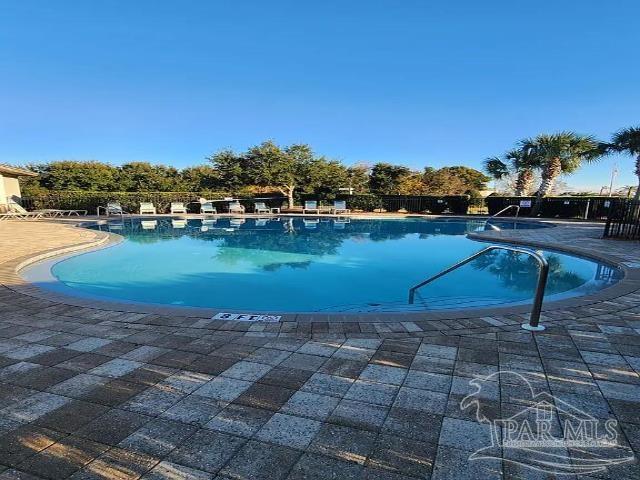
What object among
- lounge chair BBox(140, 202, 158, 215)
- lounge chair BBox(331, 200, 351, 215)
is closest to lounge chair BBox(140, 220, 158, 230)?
lounge chair BBox(140, 202, 158, 215)

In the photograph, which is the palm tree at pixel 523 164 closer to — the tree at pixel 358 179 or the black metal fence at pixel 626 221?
the tree at pixel 358 179

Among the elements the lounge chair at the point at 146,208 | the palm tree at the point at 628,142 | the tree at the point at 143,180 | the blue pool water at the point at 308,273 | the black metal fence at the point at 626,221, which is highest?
the palm tree at the point at 628,142

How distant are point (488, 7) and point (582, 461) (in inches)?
568

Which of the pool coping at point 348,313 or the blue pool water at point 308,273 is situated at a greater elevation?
the pool coping at point 348,313

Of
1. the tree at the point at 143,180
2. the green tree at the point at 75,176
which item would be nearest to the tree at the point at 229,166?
the tree at the point at 143,180

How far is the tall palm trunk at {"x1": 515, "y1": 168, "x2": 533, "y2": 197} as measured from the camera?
71.4 feet

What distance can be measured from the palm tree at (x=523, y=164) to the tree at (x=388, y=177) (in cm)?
740

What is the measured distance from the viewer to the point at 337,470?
1595 mm

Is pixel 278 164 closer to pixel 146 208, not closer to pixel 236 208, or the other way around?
pixel 236 208

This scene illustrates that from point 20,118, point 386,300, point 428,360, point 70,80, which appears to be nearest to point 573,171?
point 386,300

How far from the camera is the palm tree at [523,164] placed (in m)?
20.5

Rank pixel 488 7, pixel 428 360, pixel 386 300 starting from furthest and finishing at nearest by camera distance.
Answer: pixel 488 7 < pixel 386 300 < pixel 428 360

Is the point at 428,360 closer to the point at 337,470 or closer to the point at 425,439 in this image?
the point at 425,439

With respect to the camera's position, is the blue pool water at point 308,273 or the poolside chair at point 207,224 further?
the poolside chair at point 207,224
